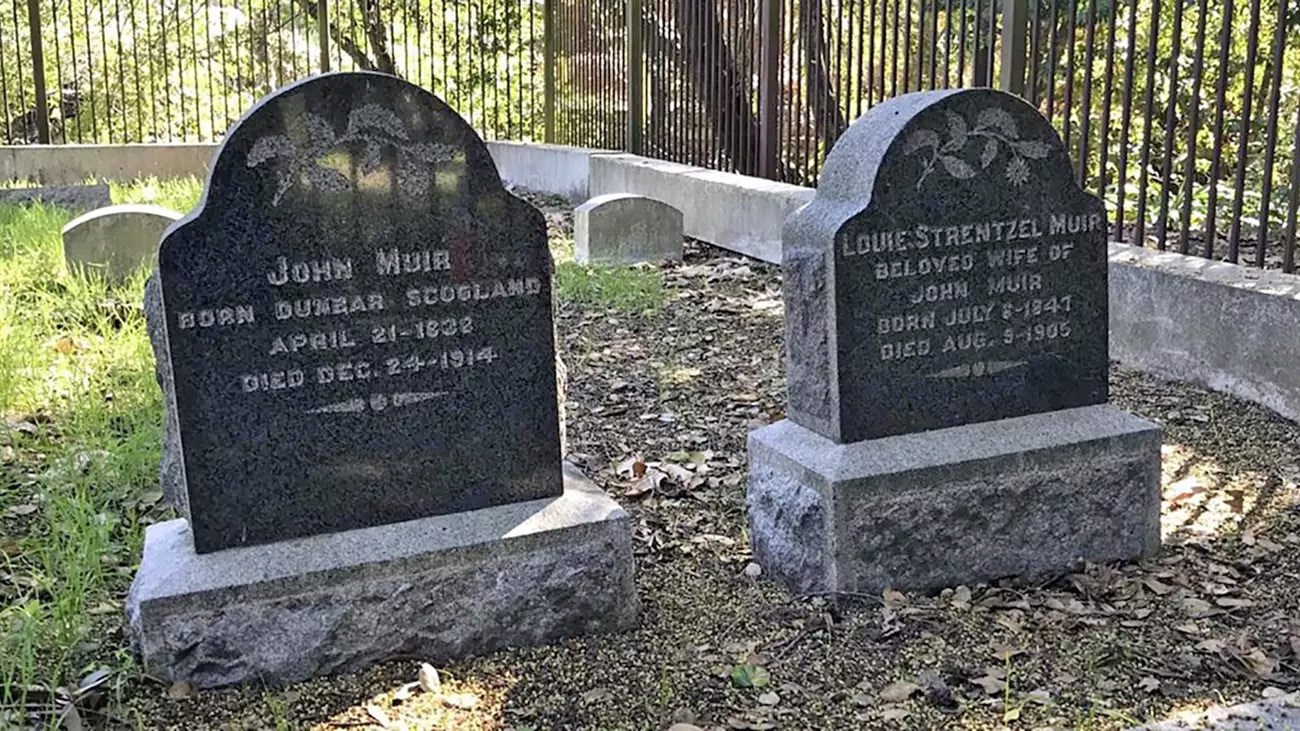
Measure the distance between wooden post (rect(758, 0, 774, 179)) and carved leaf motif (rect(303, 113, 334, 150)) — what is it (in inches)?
252

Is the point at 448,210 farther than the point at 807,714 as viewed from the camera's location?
Yes

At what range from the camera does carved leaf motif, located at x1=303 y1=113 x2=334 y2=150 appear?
291cm

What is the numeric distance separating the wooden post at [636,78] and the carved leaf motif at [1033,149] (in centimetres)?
821

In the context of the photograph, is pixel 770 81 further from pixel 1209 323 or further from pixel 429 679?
pixel 429 679

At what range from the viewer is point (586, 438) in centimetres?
488

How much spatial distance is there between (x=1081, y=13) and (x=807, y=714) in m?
6.91

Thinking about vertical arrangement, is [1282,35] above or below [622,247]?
above

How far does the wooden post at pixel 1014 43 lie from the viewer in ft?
20.8

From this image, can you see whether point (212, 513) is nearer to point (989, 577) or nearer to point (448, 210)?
point (448, 210)

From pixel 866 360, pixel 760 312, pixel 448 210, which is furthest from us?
pixel 760 312

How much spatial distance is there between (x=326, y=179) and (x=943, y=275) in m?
1.70

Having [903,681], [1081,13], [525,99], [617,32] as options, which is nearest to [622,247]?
[1081,13]

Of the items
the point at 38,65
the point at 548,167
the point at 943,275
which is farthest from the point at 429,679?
the point at 38,65

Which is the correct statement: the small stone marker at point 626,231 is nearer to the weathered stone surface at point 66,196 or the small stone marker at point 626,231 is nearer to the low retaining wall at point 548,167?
the low retaining wall at point 548,167
